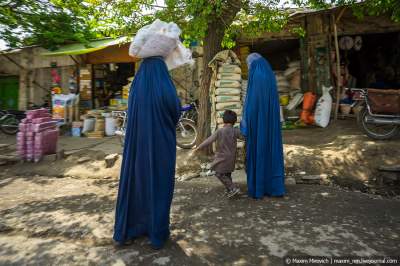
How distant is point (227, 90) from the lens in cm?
689

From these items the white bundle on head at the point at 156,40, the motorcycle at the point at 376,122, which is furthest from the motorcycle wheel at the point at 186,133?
the white bundle on head at the point at 156,40

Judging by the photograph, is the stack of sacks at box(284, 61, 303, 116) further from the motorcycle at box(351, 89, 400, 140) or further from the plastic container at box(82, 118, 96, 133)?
the plastic container at box(82, 118, 96, 133)

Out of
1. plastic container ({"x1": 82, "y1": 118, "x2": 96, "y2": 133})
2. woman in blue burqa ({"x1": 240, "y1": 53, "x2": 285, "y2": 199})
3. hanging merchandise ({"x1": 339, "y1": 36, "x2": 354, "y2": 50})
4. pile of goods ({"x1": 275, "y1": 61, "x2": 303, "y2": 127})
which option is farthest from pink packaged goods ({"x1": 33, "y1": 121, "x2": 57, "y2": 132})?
hanging merchandise ({"x1": 339, "y1": 36, "x2": 354, "y2": 50})

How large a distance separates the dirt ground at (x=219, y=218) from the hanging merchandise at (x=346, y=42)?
408 cm

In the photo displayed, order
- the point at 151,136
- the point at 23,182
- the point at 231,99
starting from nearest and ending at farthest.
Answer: the point at 151,136 → the point at 23,182 → the point at 231,99

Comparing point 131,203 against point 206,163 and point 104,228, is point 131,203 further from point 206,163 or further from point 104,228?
point 206,163

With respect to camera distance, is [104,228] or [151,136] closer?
[151,136]

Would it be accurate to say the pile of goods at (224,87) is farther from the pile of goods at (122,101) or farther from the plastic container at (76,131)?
the plastic container at (76,131)

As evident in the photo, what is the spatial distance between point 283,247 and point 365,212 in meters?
1.45

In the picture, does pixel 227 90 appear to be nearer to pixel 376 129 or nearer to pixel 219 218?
pixel 376 129

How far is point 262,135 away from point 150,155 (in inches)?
71.2

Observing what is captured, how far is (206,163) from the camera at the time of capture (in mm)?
6355

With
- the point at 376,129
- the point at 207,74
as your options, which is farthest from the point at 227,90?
the point at 376,129

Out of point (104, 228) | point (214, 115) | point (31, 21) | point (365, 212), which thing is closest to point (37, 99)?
point (31, 21)
